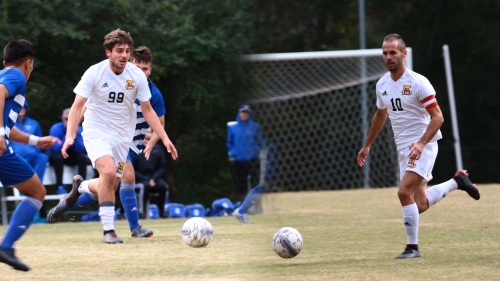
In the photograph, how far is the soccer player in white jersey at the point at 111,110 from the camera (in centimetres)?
800

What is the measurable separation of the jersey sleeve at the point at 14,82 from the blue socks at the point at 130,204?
9.02 ft

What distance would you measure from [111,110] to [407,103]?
2.75 m

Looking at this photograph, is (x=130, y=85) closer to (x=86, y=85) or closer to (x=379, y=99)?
(x=86, y=85)

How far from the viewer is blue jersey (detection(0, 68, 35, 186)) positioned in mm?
6246

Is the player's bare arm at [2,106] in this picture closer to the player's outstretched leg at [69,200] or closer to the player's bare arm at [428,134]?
the player's outstretched leg at [69,200]

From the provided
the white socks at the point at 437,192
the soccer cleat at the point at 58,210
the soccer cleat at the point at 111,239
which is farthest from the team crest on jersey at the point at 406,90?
the soccer cleat at the point at 58,210

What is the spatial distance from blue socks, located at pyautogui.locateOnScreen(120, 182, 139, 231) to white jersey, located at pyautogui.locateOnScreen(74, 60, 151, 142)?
87cm

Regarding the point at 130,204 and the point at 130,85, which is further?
the point at 130,204

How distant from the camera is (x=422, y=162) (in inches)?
289

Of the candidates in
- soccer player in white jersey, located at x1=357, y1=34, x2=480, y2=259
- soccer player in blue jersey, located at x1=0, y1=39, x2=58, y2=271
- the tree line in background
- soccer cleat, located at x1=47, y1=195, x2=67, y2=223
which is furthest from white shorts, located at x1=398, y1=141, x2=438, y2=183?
the tree line in background

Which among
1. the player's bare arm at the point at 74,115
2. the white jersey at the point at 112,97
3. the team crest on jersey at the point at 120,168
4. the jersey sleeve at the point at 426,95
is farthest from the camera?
the team crest on jersey at the point at 120,168

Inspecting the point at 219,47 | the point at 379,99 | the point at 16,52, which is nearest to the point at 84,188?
the point at 16,52

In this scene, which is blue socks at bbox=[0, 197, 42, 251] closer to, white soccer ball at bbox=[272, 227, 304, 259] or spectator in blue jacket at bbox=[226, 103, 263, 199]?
white soccer ball at bbox=[272, 227, 304, 259]

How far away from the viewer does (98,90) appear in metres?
8.09
